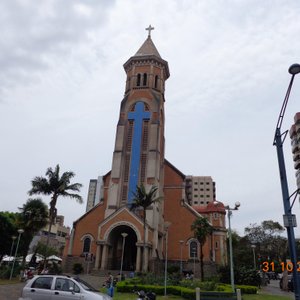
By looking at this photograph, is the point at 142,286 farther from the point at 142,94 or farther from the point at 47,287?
the point at 142,94

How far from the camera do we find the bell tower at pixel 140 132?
42.3 m

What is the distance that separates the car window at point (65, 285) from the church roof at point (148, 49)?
43.6 metres

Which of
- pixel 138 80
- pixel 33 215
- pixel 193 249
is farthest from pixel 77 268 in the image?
pixel 138 80

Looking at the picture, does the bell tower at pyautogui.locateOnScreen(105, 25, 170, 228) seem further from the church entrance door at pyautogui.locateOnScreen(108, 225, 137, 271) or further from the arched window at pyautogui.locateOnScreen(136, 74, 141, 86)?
the church entrance door at pyautogui.locateOnScreen(108, 225, 137, 271)

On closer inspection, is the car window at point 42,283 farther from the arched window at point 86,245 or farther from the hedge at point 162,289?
the arched window at point 86,245

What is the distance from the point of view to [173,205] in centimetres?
4619

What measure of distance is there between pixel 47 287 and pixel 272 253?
59.3 m

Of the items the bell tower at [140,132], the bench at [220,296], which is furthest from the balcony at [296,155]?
the bench at [220,296]

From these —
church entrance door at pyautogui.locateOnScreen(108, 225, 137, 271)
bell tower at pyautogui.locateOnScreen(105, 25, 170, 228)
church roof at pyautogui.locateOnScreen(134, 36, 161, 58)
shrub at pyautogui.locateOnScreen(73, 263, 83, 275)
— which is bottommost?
shrub at pyautogui.locateOnScreen(73, 263, 83, 275)

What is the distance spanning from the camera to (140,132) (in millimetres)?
45438

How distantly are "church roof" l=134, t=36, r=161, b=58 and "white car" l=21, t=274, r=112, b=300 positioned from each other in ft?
143

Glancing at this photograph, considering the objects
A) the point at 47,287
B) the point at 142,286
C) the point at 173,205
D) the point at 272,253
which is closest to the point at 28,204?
the point at 142,286

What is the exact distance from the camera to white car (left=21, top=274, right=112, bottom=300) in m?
11.5

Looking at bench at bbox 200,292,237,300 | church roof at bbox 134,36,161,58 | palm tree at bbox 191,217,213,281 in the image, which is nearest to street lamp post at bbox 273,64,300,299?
bench at bbox 200,292,237,300
